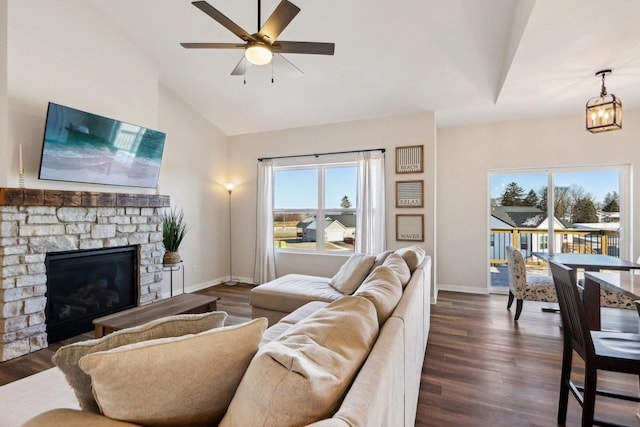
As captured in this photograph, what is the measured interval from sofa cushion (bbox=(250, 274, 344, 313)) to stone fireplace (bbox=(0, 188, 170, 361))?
1.88 m

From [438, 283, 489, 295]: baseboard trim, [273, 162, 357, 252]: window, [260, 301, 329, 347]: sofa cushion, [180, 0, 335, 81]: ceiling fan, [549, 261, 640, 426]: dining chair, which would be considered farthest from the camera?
[273, 162, 357, 252]: window

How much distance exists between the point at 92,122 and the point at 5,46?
82cm

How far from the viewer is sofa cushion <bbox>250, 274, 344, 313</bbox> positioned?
9.63 ft

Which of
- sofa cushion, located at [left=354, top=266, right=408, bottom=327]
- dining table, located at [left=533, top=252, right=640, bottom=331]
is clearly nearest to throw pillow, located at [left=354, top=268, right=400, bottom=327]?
sofa cushion, located at [left=354, top=266, right=408, bottom=327]

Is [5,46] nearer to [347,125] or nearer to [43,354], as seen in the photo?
[43,354]

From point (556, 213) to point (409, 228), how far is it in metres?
2.13

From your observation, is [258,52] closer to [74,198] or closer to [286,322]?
[286,322]

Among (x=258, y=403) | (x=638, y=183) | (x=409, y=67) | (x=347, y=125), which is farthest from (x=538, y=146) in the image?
(x=258, y=403)

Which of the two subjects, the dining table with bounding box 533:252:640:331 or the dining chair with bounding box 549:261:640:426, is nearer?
the dining chair with bounding box 549:261:640:426

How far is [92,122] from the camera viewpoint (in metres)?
3.13

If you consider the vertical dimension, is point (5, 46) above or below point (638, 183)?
above

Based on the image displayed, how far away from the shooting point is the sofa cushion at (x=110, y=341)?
2.76ft

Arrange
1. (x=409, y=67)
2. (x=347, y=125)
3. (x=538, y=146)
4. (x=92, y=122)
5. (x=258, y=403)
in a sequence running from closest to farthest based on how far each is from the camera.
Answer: (x=258, y=403) → (x=92, y=122) → (x=409, y=67) → (x=538, y=146) → (x=347, y=125)

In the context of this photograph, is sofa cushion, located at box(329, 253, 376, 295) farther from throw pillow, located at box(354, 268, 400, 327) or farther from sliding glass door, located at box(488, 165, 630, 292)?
sliding glass door, located at box(488, 165, 630, 292)
